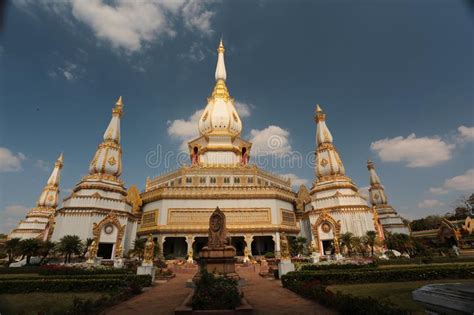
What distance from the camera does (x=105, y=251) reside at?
34906 mm

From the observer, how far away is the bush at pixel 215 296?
8.91 metres

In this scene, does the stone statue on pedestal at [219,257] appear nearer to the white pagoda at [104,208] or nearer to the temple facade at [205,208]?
the temple facade at [205,208]

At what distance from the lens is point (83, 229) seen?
32562 mm

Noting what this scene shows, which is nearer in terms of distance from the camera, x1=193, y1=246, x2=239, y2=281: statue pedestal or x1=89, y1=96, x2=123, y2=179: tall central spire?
x1=193, y1=246, x2=239, y2=281: statue pedestal

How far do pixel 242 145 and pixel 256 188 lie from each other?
45.3 feet

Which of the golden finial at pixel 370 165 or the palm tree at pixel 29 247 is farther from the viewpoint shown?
the golden finial at pixel 370 165

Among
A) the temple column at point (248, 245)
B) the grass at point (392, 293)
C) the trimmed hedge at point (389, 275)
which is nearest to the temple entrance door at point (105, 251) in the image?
the temple column at point (248, 245)

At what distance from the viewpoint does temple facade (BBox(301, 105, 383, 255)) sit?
3528 cm

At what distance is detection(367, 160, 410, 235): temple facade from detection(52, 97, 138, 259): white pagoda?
4151cm

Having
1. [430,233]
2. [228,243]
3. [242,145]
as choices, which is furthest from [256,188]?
[430,233]

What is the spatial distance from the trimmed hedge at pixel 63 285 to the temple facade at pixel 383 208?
1713 inches

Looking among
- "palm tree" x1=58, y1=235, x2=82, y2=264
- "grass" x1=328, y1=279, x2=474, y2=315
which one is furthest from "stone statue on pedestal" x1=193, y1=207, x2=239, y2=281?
"palm tree" x1=58, y1=235, x2=82, y2=264

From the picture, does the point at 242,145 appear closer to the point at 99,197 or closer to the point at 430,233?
the point at 99,197

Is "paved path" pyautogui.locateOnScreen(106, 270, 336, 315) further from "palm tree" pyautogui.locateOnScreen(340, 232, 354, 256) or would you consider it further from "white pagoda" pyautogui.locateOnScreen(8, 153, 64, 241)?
"white pagoda" pyautogui.locateOnScreen(8, 153, 64, 241)
